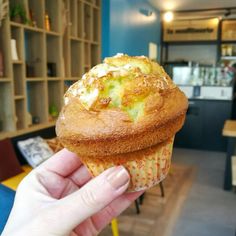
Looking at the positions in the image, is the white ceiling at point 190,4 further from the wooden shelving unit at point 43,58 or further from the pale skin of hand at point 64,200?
the pale skin of hand at point 64,200

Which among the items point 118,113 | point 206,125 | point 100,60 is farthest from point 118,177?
point 206,125

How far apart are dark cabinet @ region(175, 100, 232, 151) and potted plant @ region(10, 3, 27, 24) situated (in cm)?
370

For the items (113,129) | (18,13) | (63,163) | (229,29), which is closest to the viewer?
(113,129)

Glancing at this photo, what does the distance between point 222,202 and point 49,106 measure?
2455mm

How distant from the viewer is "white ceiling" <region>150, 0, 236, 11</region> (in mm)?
5625

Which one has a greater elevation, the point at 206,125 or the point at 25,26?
the point at 25,26

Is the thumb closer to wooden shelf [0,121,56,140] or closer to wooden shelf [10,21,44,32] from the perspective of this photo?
wooden shelf [0,121,56,140]

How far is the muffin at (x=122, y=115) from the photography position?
710 millimetres

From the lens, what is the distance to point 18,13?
284 centimetres

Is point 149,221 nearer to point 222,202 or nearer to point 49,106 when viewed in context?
point 222,202

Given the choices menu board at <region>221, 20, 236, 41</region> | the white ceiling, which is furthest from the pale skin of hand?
menu board at <region>221, 20, 236, 41</region>

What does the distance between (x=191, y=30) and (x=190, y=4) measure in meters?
0.65

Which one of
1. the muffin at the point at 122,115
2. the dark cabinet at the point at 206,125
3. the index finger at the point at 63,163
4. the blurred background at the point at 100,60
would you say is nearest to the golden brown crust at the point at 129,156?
the muffin at the point at 122,115

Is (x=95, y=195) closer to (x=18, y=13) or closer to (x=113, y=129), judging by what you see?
(x=113, y=129)
